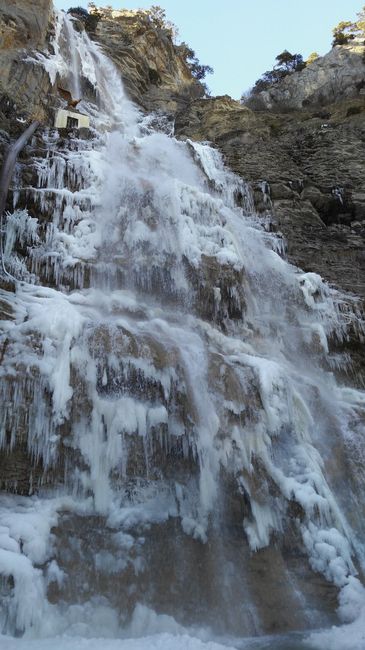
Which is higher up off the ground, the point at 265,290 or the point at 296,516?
the point at 265,290

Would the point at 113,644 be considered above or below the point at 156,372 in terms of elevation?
below

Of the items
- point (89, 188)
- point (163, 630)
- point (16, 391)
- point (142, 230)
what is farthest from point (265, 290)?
point (163, 630)

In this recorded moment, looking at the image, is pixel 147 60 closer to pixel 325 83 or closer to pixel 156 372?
pixel 325 83

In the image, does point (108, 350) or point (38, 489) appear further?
point (108, 350)

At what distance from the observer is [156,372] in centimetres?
658

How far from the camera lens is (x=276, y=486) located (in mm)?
6328

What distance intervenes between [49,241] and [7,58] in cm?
757

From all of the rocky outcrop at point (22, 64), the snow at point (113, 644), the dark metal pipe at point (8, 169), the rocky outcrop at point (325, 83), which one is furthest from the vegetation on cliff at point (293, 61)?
the snow at point (113, 644)

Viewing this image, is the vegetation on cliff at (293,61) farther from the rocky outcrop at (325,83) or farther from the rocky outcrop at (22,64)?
the rocky outcrop at (22,64)

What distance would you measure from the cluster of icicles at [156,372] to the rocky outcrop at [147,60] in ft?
39.6

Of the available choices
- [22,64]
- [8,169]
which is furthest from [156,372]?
[22,64]

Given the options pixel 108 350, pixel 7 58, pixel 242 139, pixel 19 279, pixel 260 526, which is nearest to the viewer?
pixel 260 526

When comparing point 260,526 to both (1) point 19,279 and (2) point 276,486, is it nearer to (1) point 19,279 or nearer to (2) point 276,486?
(2) point 276,486

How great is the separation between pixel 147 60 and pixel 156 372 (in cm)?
2213
